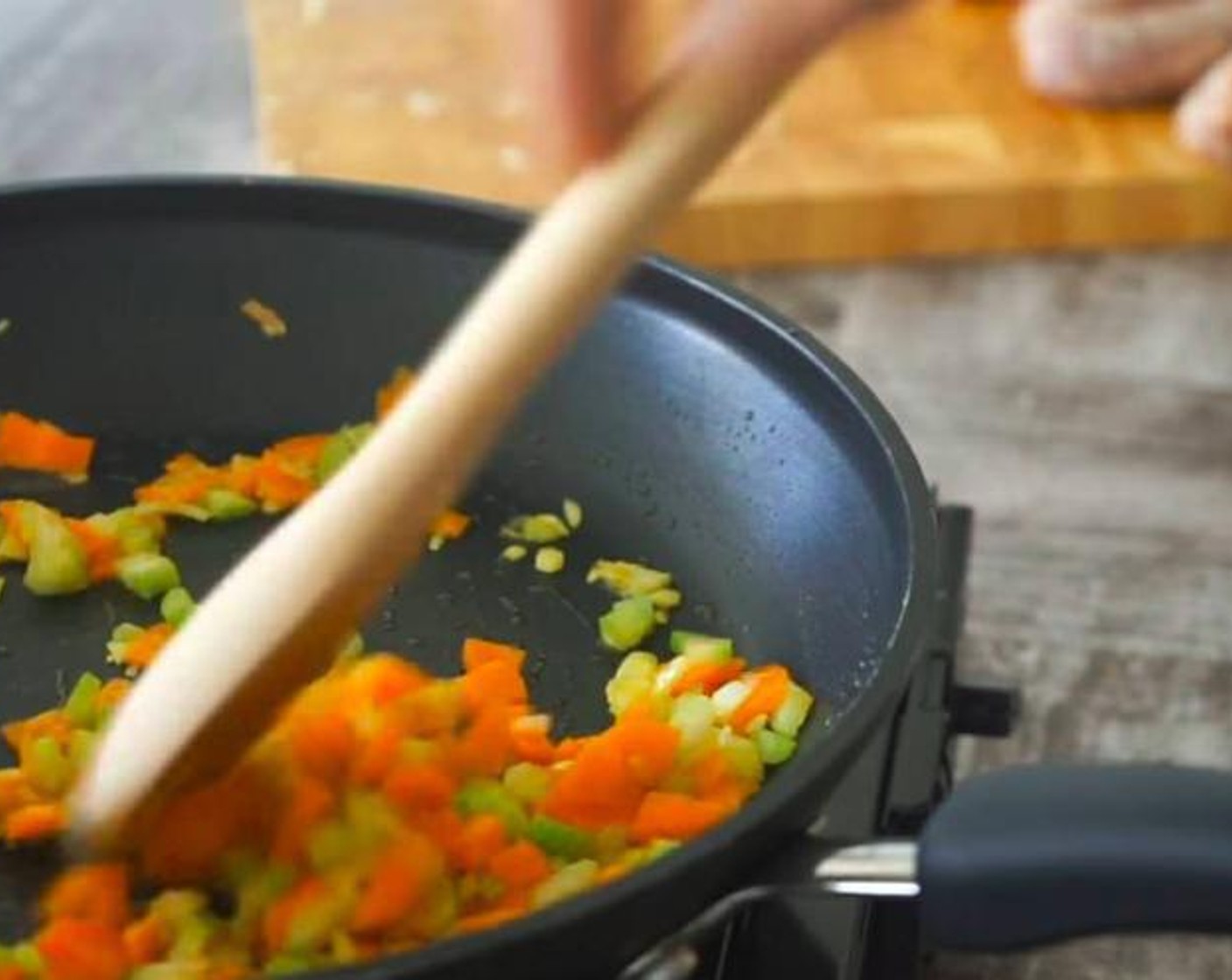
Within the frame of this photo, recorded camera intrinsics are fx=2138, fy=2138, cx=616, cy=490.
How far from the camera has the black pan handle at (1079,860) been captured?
0.61m

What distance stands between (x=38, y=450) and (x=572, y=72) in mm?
499

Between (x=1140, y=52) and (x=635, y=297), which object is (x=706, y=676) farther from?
(x=1140, y=52)

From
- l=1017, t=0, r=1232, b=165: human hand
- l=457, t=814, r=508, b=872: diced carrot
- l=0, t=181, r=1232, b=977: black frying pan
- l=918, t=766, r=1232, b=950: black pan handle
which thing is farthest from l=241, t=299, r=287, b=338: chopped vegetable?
l=1017, t=0, r=1232, b=165: human hand

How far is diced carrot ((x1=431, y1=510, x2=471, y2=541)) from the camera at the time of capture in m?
0.95

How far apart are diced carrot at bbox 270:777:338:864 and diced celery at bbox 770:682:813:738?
195 millimetres

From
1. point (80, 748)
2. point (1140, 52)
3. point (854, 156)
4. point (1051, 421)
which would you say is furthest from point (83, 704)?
point (1140, 52)

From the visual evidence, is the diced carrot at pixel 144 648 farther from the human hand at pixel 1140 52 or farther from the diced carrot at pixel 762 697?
the human hand at pixel 1140 52

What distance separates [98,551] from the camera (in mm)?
917

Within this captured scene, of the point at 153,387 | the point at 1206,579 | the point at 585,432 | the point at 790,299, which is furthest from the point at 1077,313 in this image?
the point at 153,387

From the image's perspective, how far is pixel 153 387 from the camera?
1000 mm

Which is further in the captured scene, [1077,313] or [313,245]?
[1077,313]

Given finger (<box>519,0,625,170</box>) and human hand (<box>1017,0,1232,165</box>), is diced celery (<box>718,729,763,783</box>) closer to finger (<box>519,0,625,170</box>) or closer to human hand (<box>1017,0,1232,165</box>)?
Result: finger (<box>519,0,625,170</box>)

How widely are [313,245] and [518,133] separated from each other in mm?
486

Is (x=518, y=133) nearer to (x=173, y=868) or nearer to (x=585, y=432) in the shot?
(x=585, y=432)
